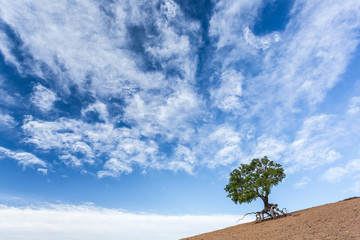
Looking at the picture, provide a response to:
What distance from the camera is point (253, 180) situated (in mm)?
33875

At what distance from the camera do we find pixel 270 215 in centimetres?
3167

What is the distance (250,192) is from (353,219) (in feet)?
51.9

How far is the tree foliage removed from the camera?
108ft

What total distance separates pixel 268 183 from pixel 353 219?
49.2 ft

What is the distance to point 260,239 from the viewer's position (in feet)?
60.3

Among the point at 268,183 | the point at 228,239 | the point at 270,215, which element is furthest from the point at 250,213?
the point at 228,239

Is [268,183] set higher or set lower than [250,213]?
higher

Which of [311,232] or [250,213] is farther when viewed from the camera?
[250,213]

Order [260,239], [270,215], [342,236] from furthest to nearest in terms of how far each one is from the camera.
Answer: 1. [270,215]
2. [260,239]
3. [342,236]

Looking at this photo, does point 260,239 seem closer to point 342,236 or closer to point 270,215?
point 342,236

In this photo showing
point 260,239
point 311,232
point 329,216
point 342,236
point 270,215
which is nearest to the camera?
point 342,236

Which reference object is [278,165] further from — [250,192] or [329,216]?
[329,216]

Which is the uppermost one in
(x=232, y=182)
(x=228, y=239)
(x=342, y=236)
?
(x=232, y=182)

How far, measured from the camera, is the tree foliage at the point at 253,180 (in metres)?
33.0
